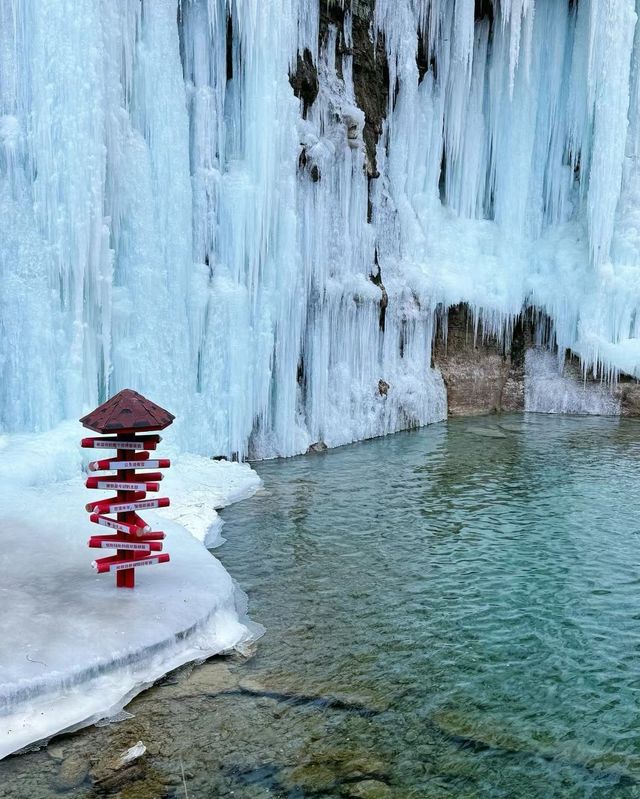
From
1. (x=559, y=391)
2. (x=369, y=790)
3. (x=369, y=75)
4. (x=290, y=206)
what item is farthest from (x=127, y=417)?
(x=559, y=391)

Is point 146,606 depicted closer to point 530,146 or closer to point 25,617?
point 25,617

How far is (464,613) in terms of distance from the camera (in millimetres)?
5840

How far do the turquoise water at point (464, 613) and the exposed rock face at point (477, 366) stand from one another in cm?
705

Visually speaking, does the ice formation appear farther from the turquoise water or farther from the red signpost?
the red signpost

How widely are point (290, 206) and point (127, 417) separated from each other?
7.49m

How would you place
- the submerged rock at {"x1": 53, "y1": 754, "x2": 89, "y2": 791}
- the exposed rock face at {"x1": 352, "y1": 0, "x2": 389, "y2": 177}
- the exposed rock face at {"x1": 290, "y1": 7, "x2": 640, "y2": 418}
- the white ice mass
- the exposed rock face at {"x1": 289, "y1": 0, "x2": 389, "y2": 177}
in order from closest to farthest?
the submerged rock at {"x1": 53, "y1": 754, "x2": 89, "y2": 791} < the white ice mass < the exposed rock face at {"x1": 289, "y1": 0, "x2": 389, "y2": 177} < the exposed rock face at {"x1": 290, "y1": 7, "x2": 640, "y2": 418} < the exposed rock face at {"x1": 352, "y1": 0, "x2": 389, "y2": 177}

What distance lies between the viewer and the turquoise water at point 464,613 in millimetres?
4070

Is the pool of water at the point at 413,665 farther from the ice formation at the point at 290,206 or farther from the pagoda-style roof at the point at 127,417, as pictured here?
the ice formation at the point at 290,206

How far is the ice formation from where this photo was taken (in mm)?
9125

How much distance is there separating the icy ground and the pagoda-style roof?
1.12 meters

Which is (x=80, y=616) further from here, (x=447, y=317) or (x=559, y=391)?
(x=559, y=391)

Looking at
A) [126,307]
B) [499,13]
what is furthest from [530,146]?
[126,307]

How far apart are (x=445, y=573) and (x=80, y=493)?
12.2ft

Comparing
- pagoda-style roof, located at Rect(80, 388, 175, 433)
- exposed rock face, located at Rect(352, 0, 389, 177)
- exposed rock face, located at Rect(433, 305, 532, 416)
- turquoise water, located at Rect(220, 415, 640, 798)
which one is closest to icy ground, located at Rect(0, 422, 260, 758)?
turquoise water, located at Rect(220, 415, 640, 798)
